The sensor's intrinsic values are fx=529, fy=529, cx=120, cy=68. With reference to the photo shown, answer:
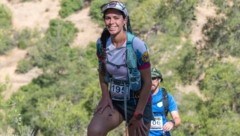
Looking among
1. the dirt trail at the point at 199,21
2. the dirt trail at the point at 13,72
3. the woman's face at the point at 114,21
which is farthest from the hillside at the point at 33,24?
the woman's face at the point at 114,21

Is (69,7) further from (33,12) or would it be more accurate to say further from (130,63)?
(130,63)

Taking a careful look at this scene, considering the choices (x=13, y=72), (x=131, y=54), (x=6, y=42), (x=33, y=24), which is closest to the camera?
(x=131, y=54)

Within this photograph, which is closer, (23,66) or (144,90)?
(144,90)

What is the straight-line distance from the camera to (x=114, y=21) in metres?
3.34

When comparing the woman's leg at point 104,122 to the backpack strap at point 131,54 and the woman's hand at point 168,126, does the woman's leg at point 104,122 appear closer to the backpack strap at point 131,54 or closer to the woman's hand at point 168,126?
the backpack strap at point 131,54

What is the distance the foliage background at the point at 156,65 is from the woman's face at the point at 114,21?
11331 millimetres

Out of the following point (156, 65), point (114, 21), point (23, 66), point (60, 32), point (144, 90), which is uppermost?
point (114, 21)

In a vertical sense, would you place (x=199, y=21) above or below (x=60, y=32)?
above

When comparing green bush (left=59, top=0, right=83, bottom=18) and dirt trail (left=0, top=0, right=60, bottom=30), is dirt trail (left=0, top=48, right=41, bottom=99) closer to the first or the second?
dirt trail (left=0, top=0, right=60, bottom=30)

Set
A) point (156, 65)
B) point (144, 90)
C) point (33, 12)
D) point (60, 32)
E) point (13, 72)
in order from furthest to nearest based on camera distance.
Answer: point (33, 12) < point (60, 32) < point (13, 72) < point (156, 65) < point (144, 90)

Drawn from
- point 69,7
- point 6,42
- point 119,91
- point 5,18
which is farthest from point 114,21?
point 69,7

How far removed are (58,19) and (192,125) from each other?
19.8 meters

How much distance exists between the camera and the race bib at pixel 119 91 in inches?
135

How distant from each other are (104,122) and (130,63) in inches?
17.4
